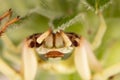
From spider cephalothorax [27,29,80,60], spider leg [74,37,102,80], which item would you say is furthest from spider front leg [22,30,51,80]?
spider leg [74,37,102,80]

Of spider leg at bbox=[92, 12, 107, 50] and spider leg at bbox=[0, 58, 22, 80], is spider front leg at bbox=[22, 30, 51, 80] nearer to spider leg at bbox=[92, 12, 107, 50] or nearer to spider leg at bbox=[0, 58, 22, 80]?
spider leg at bbox=[0, 58, 22, 80]

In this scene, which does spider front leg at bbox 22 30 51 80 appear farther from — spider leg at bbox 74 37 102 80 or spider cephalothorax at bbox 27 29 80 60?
spider leg at bbox 74 37 102 80

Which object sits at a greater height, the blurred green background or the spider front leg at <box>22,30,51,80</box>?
the blurred green background

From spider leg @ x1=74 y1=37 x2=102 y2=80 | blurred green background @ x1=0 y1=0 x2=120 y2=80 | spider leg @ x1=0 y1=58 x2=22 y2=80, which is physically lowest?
spider leg @ x1=74 y1=37 x2=102 y2=80

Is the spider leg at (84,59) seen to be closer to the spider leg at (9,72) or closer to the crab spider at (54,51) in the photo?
the crab spider at (54,51)

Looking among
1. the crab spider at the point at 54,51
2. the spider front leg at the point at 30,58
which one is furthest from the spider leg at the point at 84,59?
the spider front leg at the point at 30,58

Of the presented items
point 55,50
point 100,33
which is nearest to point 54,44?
point 55,50

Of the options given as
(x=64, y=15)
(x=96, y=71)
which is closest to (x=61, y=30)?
(x=64, y=15)
